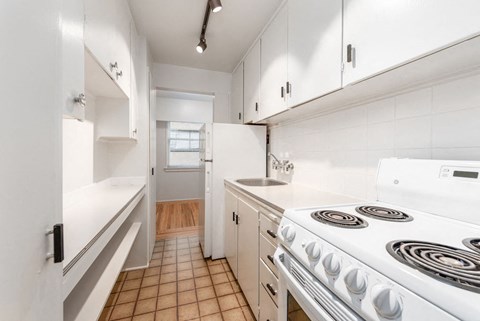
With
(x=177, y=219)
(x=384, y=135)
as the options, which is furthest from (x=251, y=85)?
(x=177, y=219)

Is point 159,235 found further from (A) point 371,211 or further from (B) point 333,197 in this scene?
(A) point 371,211

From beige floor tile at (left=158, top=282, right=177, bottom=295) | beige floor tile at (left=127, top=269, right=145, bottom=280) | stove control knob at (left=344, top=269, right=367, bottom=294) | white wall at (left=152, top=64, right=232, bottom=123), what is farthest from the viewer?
white wall at (left=152, top=64, right=232, bottom=123)

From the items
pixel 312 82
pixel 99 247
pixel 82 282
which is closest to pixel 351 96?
pixel 312 82

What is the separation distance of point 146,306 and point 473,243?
1971 millimetres

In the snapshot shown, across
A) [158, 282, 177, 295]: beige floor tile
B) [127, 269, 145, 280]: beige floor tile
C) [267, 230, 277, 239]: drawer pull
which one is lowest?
[127, 269, 145, 280]: beige floor tile

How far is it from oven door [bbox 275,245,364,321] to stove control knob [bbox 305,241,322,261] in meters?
0.08

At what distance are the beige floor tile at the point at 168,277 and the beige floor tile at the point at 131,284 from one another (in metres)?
0.20

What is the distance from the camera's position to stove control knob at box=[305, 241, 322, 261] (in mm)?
688

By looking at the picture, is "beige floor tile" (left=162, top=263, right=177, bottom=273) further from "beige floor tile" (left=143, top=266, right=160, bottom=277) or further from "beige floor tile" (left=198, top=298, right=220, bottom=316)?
"beige floor tile" (left=198, top=298, right=220, bottom=316)

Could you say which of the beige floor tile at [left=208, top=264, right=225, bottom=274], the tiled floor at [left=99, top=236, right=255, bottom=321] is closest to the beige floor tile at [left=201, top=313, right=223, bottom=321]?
the tiled floor at [left=99, top=236, right=255, bottom=321]

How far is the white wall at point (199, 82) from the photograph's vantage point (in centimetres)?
284

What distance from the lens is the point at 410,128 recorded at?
1.05 meters

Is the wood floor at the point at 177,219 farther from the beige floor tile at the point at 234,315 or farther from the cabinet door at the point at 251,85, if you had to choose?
the cabinet door at the point at 251,85

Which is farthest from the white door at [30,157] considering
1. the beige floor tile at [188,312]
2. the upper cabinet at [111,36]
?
the beige floor tile at [188,312]
